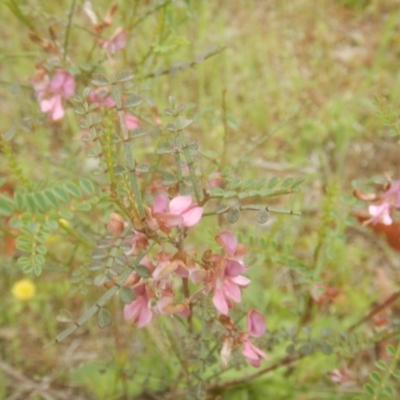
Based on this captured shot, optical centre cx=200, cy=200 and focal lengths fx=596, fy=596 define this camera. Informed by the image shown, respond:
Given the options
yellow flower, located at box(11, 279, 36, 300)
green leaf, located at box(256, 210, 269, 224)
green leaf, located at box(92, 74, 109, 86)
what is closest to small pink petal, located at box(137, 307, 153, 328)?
green leaf, located at box(256, 210, 269, 224)

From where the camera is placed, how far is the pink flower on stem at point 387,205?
3.12ft

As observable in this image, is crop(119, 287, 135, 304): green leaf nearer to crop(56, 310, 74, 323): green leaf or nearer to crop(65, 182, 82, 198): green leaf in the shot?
crop(56, 310, 74, 323): green leaf

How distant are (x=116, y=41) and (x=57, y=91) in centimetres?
14

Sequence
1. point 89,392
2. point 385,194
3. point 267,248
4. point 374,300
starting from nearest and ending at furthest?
1. point 385,194
2. point 267,248
3. point 89,392
4. point 374,300

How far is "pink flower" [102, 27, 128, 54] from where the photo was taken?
1057 mm

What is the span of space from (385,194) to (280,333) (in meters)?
0.36

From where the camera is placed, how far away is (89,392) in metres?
1.66

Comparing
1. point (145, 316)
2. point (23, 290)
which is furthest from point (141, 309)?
point (23, 290)

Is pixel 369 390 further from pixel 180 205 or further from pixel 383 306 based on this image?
pixel 180 205

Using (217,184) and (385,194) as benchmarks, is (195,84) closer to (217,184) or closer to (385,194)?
(217,184)

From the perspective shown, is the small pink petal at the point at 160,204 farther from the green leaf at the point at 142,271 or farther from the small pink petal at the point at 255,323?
the small pink petal at the point at 255,323

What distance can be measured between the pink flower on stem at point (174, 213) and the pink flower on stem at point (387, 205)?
36 cm

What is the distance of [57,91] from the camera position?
3.49 ft

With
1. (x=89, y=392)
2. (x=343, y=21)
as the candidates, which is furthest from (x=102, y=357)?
(x=343, y=21)
